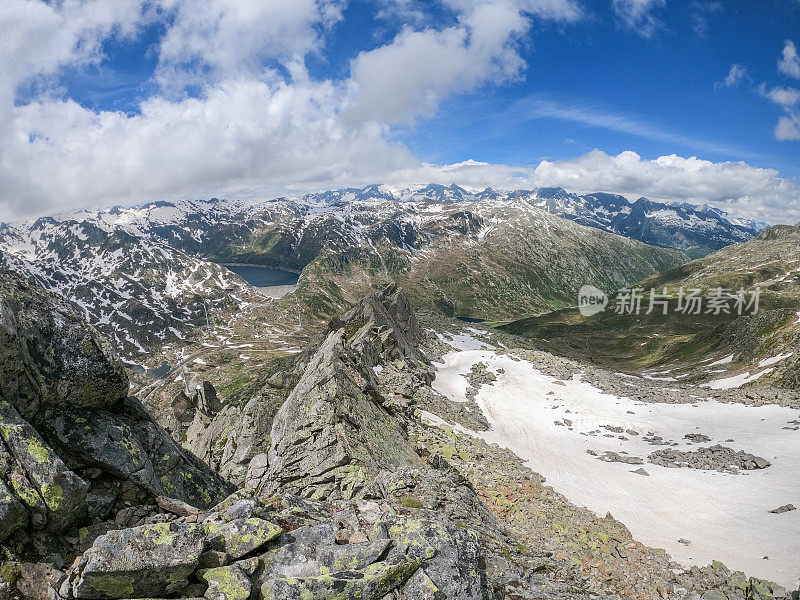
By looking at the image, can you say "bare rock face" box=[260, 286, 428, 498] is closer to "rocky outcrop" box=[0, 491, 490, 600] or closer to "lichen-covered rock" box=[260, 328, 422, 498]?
"lichen-covered rock" box=[260, 328, 422, 498]

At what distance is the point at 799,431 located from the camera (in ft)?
138

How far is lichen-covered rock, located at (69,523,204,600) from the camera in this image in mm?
8258

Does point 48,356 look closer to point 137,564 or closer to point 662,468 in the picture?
point 137,564

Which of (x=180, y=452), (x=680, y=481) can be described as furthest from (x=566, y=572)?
(x=680, y=481)

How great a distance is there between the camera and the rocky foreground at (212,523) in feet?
29.3

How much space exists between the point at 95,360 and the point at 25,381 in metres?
1.89

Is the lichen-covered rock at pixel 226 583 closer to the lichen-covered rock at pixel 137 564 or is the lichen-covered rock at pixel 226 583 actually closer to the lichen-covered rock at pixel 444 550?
the lichen-covered rock at pixel 137 564

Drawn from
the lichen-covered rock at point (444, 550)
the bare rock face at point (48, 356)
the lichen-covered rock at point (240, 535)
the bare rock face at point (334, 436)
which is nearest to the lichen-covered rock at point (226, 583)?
the lichen-covered rock at point (240, 535)

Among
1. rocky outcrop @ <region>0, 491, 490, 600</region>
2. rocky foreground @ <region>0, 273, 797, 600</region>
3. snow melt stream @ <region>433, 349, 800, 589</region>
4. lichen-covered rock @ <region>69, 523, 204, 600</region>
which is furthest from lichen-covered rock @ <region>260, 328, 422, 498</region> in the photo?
snow melt stream @ <region>433, 349, 800, 589</region>

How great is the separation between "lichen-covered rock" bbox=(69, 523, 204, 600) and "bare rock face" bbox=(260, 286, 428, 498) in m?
12.4

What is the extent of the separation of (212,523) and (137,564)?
221 cm

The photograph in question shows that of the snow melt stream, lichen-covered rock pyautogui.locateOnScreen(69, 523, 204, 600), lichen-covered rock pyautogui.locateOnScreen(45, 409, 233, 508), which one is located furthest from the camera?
the snow melt stream

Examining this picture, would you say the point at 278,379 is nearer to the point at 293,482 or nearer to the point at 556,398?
the point at 293,482

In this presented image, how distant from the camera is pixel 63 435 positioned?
12.0 metres
